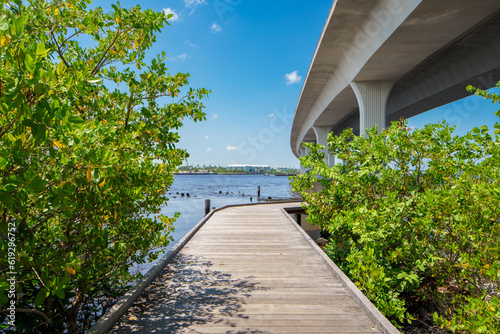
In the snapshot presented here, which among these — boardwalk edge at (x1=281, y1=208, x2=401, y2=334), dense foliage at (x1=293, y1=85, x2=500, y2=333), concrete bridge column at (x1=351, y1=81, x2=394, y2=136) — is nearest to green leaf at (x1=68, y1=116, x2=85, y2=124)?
boardwalk edge at (x1=281, y1=208, x2=401, y2=334)

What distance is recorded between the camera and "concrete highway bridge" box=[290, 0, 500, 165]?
809 centimetres

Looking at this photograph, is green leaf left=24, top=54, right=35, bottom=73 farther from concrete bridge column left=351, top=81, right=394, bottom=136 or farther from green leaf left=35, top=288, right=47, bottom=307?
concrete bridge column left=351, top=81, right=394, bottom=136

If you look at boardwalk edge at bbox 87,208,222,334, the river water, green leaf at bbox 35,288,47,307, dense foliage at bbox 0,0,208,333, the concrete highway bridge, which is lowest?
the river water

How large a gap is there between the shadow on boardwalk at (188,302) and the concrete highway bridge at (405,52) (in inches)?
322

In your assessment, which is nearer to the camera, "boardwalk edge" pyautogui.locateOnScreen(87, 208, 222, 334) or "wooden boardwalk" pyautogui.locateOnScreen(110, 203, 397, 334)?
"boardwalk edge" pyautogui.locateOnScreen(87, 208, 222, 334)

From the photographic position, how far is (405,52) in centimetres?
1050

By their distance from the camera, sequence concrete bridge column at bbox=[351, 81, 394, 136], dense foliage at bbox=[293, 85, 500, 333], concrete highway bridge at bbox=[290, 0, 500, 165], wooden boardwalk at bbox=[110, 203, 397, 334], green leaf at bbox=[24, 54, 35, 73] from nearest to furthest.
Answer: green leaf at bbox=[24, 54, 35, 73]
wooden boardwalk at bbox=[110, 203, 397, 334]
dense foliage at bbox=[293, 85, 500, 333]
concrete highway bridge at bbox=[290, 0, 500, 165]
concrete bridge column at bbox=[351, 81, 394, 136]

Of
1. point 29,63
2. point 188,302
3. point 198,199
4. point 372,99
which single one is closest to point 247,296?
point 188,302

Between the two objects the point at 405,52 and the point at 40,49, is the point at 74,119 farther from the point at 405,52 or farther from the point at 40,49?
the point at 405,52

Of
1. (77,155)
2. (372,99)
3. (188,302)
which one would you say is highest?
(372,99)

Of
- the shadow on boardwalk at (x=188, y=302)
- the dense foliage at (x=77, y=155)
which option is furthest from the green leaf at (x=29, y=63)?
the shadow on boardwalk at (x=188, y=302)

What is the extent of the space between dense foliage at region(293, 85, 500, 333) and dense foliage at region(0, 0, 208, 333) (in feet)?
11.7

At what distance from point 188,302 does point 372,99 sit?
1355 centimetres

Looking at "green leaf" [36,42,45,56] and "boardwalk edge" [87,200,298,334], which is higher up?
"green leaf" [36,42,45,56]
